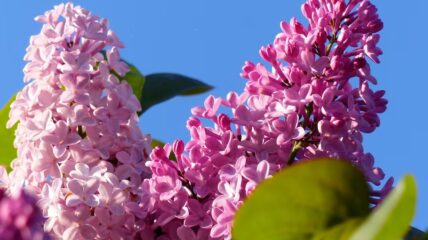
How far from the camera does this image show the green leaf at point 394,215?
12.2 inches

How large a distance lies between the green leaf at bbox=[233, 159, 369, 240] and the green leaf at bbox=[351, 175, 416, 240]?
54 mm

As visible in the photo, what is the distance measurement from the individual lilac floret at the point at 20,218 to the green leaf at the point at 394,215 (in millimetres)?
132

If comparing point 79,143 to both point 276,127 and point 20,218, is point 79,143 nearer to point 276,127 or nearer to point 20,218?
point 276,127

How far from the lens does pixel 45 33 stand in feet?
3.15

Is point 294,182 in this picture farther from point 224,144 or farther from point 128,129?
point 128,129

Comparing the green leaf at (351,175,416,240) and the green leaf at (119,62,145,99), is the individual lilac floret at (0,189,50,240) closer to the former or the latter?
the green leaf at (351,175,416,240)

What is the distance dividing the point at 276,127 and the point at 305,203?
402 mm

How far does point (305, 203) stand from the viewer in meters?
0.39

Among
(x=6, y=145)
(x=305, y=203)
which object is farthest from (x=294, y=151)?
(x=6, y=145)

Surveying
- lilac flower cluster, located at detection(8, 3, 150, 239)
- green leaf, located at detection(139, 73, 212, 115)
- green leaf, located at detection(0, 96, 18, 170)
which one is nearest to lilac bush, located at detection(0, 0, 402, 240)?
lilac flower cluster, located at detection(8, 3, 150, 239)

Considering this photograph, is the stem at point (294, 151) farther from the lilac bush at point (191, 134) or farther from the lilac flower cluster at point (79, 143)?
the lilac flower cluster at point (79, 143)

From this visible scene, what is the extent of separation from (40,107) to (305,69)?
0.31 metres

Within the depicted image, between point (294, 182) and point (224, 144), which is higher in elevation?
point (224, 144)

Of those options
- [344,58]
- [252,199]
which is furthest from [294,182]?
[344,58]
